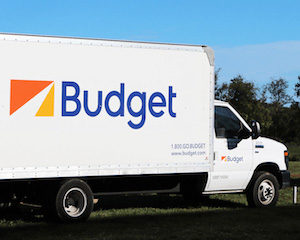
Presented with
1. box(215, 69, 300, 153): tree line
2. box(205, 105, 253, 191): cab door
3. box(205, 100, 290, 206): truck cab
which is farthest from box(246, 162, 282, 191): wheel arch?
box(215, 69, 300, 153): tree line

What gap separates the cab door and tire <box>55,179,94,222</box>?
265 cm

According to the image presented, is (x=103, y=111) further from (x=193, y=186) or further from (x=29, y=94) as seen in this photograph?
(x=193, y=186)

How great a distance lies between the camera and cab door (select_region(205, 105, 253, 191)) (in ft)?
40.1

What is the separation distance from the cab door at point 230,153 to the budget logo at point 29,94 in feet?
11.8

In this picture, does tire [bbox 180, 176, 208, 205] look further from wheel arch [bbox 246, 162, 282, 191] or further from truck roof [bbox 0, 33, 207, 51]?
truck roof [bbox 0, 33, 207, 51]

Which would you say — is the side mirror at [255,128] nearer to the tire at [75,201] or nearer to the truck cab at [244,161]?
the truck cab at [244,161]

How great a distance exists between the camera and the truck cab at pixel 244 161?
12.3 metres

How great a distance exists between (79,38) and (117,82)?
3.37 feet

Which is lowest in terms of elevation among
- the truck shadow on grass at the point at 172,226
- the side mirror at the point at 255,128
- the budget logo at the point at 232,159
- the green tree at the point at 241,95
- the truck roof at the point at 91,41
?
the truck shadow on grass at the point at 172,226

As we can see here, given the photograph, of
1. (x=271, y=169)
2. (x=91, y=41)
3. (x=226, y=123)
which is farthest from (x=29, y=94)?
(x=271, y=169)

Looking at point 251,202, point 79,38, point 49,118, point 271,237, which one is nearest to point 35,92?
point 49,118

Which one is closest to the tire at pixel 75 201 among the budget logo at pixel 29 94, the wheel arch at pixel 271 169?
the budget logo at pixel 29 94

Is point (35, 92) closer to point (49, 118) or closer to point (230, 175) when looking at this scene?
point (49, 118)

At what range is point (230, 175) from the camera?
1245 centimetres
